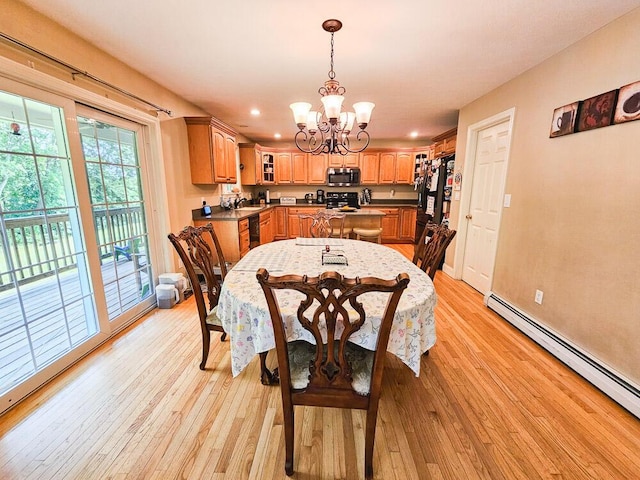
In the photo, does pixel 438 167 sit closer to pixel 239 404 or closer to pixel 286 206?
pixel 286 206

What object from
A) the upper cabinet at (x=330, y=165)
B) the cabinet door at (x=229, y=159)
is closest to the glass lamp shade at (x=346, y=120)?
the cabinet door at (x=229, y=159)

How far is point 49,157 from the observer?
5.95ft

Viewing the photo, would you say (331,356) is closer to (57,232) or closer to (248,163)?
(57,232)

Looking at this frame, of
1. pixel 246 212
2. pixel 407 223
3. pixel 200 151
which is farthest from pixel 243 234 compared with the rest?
pixel 407 223

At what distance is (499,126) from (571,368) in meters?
2.48

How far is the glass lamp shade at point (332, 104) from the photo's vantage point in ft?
6.01

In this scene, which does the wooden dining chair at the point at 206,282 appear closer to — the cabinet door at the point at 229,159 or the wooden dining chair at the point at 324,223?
the wooden dining chair at the point at 324,223

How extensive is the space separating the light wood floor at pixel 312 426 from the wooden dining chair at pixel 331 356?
0.27 m

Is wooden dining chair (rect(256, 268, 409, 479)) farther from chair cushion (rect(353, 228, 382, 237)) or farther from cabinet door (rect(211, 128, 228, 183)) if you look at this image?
chair cushion (rect(353, 228, 382, 237))

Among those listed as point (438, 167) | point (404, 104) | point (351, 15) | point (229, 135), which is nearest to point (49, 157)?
point (351, 15)

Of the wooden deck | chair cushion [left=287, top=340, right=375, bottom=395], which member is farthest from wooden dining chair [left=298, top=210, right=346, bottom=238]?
the wooden deck

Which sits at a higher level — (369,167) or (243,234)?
(369,167)

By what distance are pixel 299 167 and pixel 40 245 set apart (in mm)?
5114

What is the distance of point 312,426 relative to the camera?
1503 millimetres
